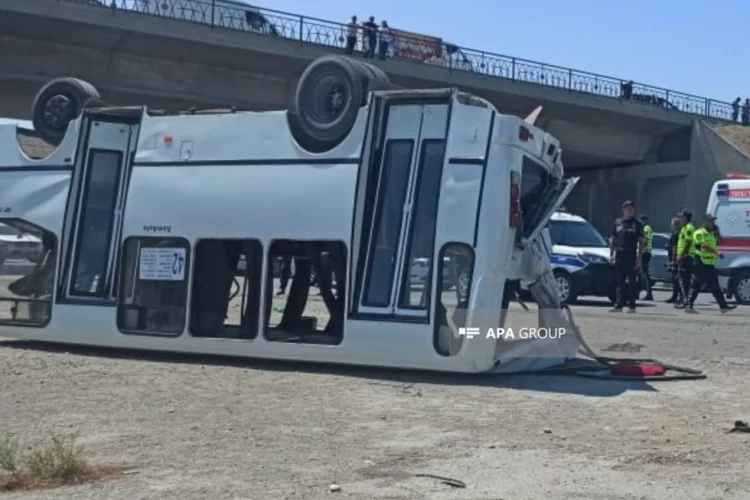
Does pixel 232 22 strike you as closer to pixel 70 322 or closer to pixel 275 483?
pixel 70 322

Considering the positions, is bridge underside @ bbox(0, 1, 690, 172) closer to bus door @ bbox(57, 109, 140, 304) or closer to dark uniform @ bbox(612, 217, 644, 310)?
dark uniform @ bbox(612, 217, 644, 310)

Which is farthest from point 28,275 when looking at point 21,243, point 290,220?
point 290,220

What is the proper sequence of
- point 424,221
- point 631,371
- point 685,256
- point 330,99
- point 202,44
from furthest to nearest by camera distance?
point 202,44
point 685,256
point 330,99
point 631,371
point 424,221

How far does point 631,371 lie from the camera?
10.4 metres

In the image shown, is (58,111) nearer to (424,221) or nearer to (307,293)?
(307,293)

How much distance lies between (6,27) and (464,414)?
2524 centimetres

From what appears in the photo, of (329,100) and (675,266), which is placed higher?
(329,100)

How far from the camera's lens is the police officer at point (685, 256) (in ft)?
67.2

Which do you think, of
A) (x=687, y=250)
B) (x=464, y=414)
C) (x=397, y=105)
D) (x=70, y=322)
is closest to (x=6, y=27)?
(x=687, y=250)

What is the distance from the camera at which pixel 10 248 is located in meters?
12.8

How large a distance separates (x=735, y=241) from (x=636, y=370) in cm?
1427

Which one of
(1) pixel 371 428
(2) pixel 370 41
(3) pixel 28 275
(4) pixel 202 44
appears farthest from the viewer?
(2) pixel 370 41

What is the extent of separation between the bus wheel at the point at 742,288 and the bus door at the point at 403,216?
14965mm

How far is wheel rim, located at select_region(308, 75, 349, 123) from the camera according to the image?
35.4 feet
